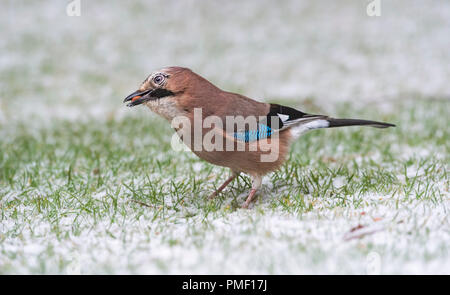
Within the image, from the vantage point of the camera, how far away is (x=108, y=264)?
351cm

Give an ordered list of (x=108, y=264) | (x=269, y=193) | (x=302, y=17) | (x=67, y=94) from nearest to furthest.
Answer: (x=108, y=264) < (x=269, y=193) < (x=67, y=94) < (x=302, y=17)

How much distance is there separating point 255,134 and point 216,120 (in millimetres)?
373

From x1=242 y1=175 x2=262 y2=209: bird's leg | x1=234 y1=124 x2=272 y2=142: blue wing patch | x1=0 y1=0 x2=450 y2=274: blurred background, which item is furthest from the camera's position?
x1=242 y1=175 x2=262 y2=209: bird's leg

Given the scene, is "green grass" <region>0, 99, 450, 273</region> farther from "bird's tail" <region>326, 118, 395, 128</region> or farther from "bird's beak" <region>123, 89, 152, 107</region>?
"bird's beak" <region>123, 89, 152, 107</region>

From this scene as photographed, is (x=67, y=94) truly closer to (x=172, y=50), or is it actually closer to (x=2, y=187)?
(x=172, y=50)

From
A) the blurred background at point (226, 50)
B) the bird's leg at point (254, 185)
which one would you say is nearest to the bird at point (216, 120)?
the bird's leg at point (254, 185)

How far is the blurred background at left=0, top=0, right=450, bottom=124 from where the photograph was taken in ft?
36.3

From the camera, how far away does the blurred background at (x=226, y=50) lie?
11062 millimetres

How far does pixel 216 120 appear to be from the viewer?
4.50m

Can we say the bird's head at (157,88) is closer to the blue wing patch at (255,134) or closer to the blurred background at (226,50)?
the blue wing patch at (255,134)

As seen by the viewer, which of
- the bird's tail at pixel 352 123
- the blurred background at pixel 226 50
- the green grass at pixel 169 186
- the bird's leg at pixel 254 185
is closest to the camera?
the green grass at pixel 169 186

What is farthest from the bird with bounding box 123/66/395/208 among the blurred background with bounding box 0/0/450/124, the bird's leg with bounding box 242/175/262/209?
the blurred background with bounding box 0/0/450/124
